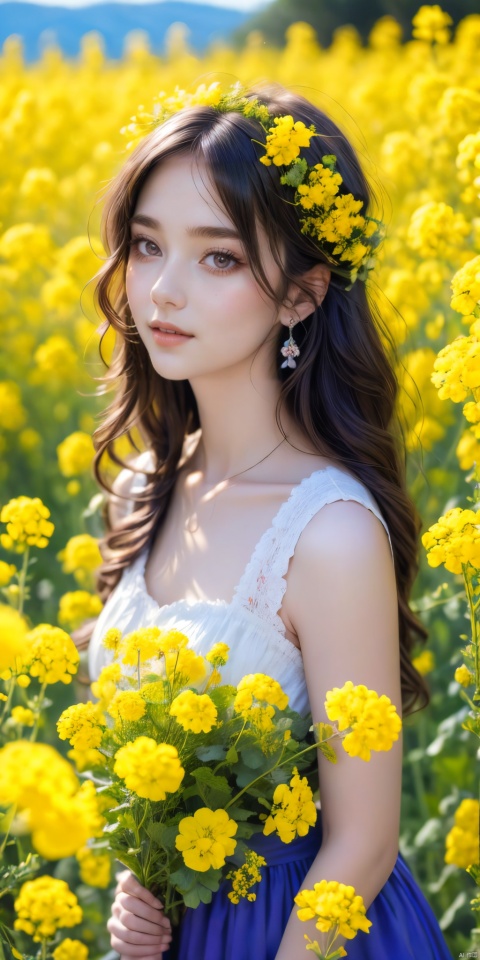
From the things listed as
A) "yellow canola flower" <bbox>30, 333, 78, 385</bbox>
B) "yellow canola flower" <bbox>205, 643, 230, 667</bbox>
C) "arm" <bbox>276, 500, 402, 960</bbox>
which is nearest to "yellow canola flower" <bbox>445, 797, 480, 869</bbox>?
"arm" <bbox>276, 500, 402, 960</bbox>

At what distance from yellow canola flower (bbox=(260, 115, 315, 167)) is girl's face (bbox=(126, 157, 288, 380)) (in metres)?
0.11

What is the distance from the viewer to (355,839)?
1.46 m

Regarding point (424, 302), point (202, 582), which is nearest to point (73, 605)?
point (202, 582)

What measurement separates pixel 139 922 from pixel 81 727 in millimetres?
364

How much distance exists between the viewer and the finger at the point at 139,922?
1.49 metres

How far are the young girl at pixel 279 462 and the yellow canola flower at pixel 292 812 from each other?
155mm

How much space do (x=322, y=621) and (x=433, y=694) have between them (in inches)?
47.2

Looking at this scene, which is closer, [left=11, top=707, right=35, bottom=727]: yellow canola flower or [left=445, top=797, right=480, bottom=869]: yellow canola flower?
[left=11, top=707, right=35, bottom=727]: yellow canola flower

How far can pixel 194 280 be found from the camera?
1.55 meters

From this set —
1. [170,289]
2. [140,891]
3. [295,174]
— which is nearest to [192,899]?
[140,891]

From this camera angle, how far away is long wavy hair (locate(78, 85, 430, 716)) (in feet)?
5.20

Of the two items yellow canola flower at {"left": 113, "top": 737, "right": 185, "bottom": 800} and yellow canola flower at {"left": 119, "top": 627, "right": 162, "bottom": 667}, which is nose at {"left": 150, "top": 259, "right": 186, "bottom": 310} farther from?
yellow canola flower at {"left": 113, "top": 737, "right": 185, "bottom": 800}

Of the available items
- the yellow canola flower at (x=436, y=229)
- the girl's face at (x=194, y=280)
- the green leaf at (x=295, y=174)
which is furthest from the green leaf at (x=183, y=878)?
the yellow canola flower at (x=436, y=229)

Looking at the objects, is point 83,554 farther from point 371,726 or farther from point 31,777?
point 31,777
